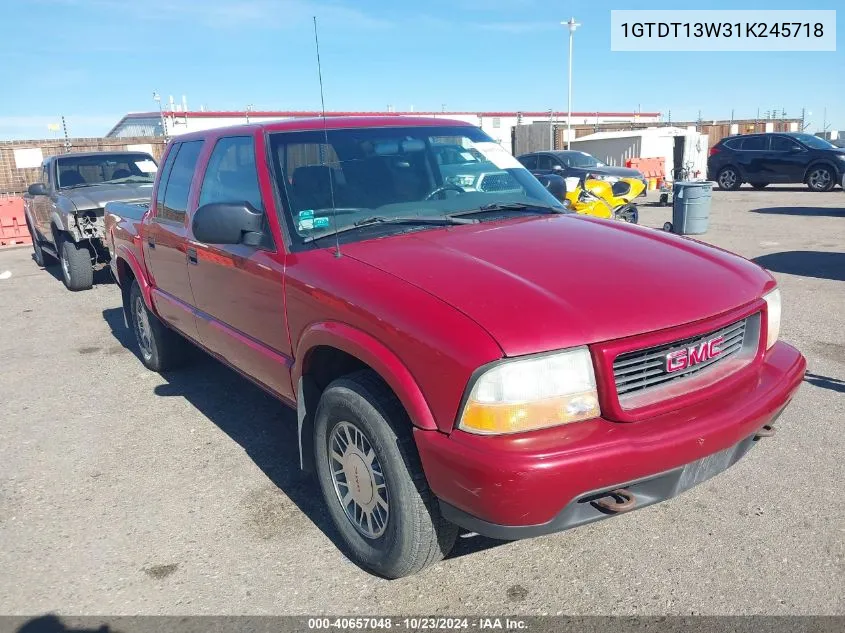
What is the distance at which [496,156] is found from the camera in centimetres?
395

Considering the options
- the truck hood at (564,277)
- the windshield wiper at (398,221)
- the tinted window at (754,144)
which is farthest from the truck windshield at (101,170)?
the tinted window at (754,144)

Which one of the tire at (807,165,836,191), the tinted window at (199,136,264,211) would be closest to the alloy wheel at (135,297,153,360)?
the tinted window at (199,136,264,211)

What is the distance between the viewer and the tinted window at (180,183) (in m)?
4.35

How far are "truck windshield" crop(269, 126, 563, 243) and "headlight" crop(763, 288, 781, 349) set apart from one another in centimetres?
121

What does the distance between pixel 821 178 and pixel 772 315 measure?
19066 mm

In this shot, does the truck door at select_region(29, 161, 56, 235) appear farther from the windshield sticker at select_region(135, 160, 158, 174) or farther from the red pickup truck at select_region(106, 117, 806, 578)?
the red pickup truck at select_region(106, 117, 806, 578)

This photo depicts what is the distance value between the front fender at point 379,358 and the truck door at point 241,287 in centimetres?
43

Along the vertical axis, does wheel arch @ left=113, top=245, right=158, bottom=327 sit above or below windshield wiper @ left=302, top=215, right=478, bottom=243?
below

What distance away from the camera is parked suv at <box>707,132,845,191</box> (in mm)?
18688

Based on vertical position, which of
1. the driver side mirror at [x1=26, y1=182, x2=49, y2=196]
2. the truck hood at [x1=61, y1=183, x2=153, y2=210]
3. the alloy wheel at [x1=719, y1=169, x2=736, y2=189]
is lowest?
the alloy wheel at [x1=719, y1=169, x2=736, y2=189]

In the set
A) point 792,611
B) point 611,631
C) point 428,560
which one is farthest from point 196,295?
point 792,611

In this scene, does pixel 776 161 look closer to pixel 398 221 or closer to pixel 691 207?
pixel 691 207


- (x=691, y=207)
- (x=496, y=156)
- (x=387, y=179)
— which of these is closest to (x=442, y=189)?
(x=387, y=179)

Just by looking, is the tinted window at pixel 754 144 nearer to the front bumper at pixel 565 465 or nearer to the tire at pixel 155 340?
the tire at pixel 155 340
